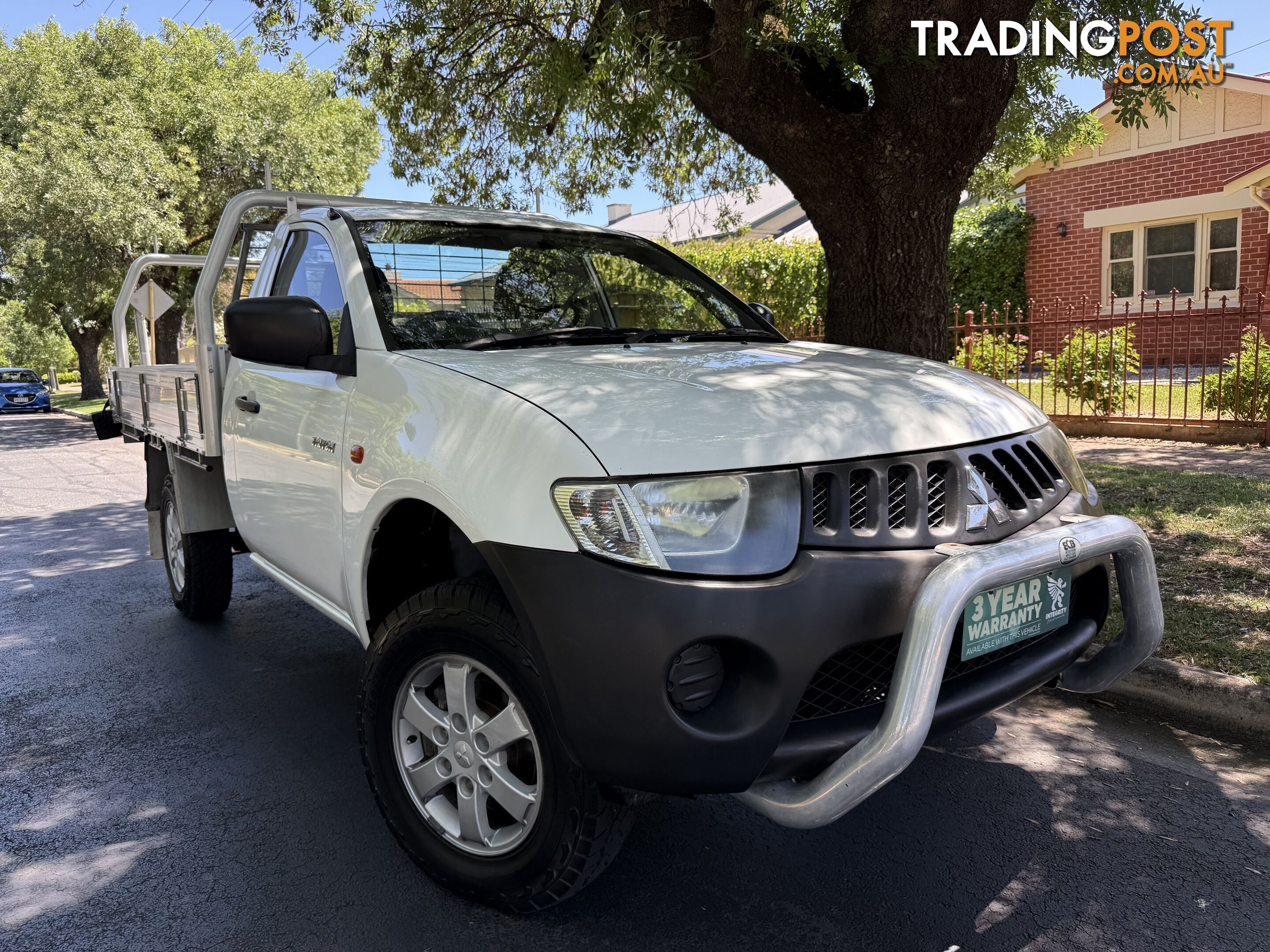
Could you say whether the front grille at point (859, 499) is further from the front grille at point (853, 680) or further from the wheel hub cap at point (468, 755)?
the wheel hub cap at point (468, 755)

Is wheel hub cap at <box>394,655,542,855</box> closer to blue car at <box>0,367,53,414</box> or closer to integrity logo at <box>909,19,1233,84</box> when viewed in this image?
integrity logo at <box>909,19,1233,84</box>

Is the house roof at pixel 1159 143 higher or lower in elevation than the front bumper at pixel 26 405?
higher

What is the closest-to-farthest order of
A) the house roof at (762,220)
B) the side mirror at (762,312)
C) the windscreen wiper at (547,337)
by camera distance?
the windscreen wiper at (547,337) < the side mirror at (762,312) < the house roof at (762,220)

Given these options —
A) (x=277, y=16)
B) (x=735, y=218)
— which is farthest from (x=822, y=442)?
(x=735, y=218)

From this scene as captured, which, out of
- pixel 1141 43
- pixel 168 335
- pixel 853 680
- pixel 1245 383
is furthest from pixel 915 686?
pixel 168 335

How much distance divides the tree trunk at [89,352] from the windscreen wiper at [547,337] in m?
32.1

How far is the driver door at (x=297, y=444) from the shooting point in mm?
3193

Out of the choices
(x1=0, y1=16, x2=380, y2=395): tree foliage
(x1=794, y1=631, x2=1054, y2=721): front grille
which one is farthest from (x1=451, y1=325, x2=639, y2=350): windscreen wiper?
(x1=0, y1=16, x2=380, y2=395): tree foliage

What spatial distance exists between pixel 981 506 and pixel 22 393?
1359 inches

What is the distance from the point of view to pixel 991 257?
18125 millimetres

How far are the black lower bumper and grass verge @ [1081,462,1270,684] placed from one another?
2.44 m

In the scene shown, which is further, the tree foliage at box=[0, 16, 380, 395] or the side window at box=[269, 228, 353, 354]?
the tree foliage at box=[0, 16, 380, 395]

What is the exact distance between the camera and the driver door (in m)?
3.19

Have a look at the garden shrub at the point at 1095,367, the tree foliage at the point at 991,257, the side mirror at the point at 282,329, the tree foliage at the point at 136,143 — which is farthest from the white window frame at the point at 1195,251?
the side mirror at the point at 282,329
